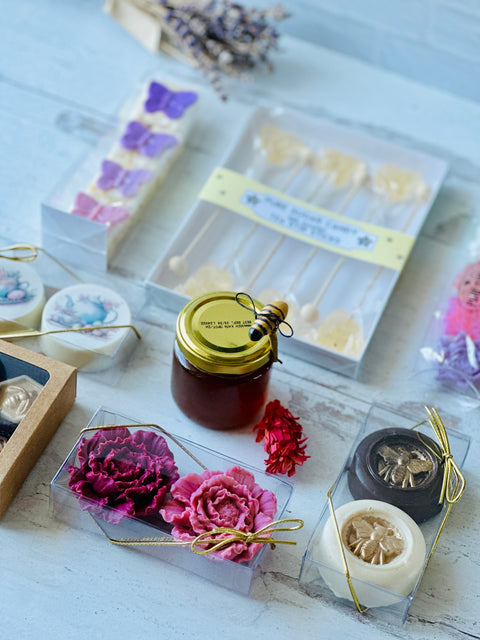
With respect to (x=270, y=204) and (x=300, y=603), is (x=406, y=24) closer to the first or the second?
(x=270, y=204)

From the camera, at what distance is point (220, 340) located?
87 cm

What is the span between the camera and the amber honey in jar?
87cm

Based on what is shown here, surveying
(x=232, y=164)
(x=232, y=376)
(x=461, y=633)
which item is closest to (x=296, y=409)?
(x=232, y=376)

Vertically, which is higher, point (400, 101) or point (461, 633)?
point (400, 101)

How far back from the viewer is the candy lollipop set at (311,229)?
42.8 inches

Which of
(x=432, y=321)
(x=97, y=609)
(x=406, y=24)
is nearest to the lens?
(x=97, y=609)

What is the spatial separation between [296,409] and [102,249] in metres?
0.34

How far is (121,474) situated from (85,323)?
0.23 metres

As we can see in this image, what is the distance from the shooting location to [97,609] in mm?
822

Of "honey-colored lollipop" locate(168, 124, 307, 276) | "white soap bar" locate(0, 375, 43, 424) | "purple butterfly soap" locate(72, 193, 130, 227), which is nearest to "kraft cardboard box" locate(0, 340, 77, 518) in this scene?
"white soap bar" locate(0, 375, 43, 424)

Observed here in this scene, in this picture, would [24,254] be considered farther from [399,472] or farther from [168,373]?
[399,472]

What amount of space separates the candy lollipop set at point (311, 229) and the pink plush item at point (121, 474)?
24 cm

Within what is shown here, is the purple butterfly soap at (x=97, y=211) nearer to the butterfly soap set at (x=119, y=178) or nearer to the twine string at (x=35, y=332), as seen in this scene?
the butterfly soap set at (x=119, y=178)

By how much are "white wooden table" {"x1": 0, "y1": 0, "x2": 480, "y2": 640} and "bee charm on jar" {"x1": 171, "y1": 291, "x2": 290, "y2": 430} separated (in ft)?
0.17
